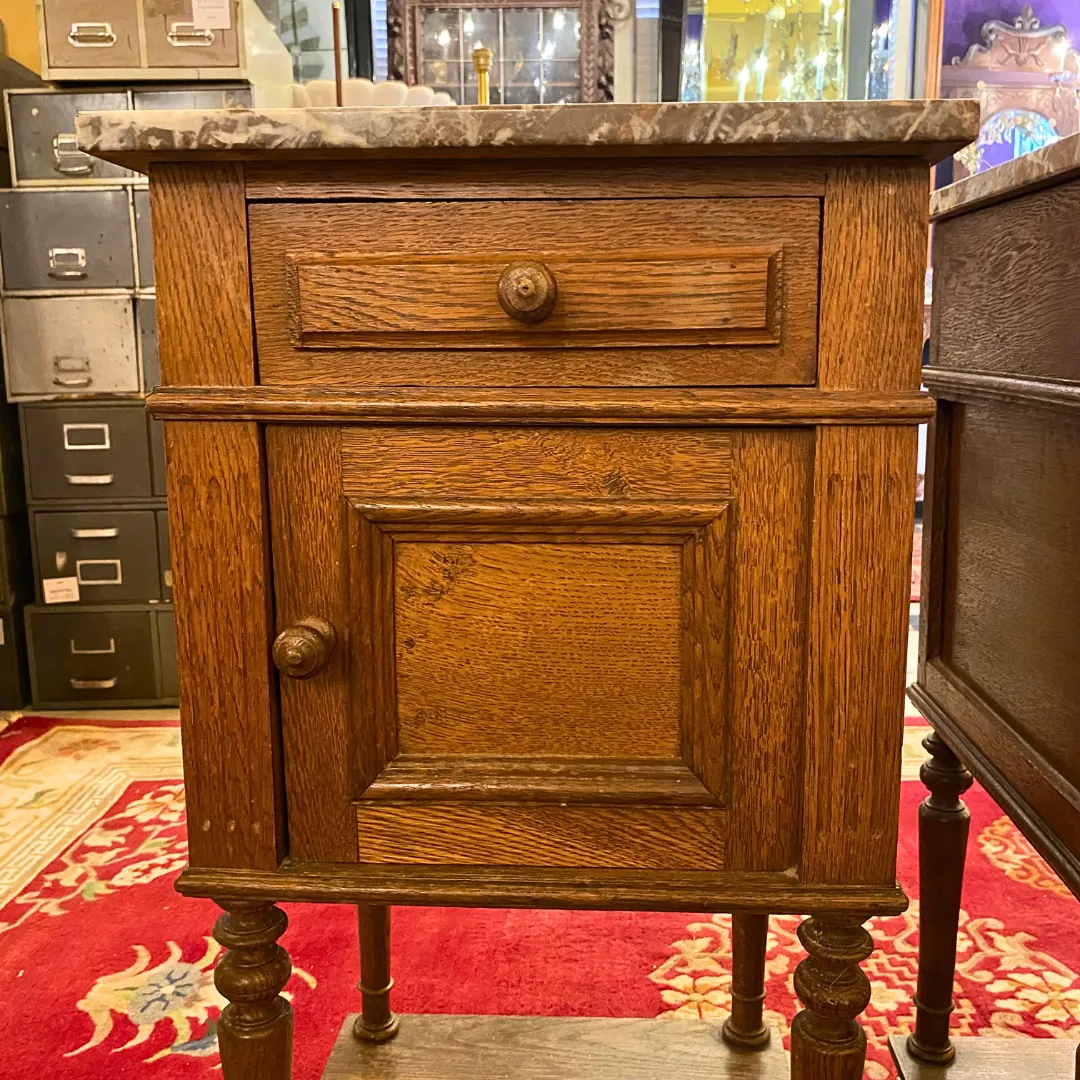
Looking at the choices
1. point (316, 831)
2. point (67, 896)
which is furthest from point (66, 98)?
point (316, 831)

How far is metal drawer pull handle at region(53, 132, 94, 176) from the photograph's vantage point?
7.72 ft

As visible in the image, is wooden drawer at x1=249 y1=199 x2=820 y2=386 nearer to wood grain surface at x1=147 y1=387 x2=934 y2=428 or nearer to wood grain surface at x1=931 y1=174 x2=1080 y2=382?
wood grain surface at x1=147 y1=387 x2=934 y2=428

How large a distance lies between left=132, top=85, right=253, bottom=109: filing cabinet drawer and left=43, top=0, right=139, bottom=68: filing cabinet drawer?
0.29ft

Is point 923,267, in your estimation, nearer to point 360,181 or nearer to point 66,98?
point 360,181

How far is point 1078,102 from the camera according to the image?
3.38 meters

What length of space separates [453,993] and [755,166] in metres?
1.13

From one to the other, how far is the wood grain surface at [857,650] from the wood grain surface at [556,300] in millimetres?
102

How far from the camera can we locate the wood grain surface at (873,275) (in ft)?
2.13

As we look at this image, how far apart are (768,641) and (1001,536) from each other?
35 centimetres

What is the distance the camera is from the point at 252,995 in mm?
758

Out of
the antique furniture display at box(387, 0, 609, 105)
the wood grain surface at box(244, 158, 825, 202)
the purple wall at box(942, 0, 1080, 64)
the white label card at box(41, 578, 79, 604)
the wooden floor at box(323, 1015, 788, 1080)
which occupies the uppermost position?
the purple wall at box(942, 0, 1080, 64)

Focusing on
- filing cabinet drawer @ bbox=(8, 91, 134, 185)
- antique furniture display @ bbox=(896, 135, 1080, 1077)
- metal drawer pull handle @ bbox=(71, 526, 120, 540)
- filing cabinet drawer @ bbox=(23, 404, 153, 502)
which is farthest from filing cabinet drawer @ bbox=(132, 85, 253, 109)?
antique furniture display @ bbox=(896, 135, 1080, 1077)

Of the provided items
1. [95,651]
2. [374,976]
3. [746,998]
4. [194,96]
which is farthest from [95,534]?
[746,998]

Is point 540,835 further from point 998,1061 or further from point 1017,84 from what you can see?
point 1017,84
